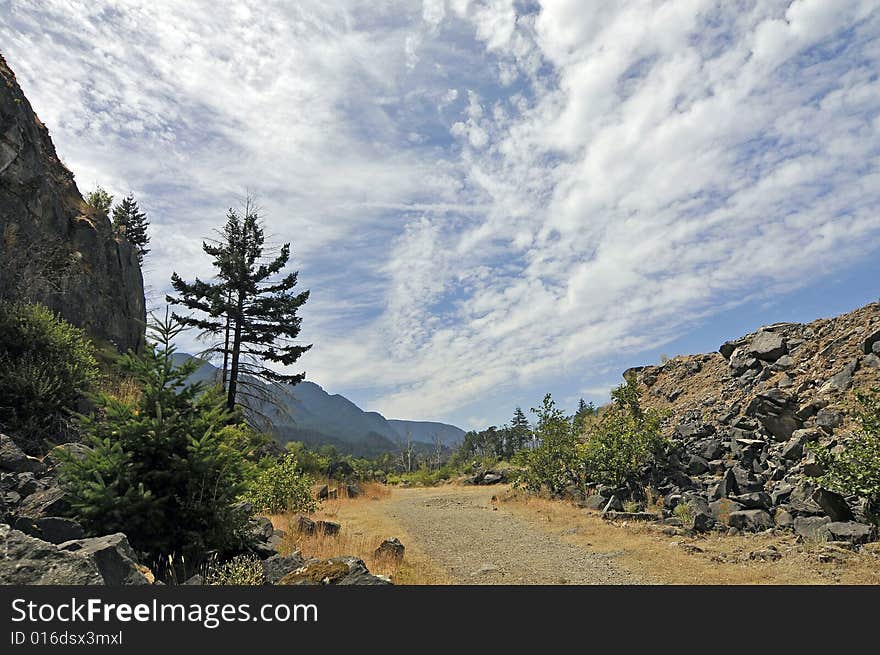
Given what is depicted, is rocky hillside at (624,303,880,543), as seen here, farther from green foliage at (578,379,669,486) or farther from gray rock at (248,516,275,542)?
gray rock at (248,516,275,542)

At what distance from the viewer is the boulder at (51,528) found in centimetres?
632

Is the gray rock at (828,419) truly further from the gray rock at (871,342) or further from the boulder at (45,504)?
the boulder at (45,504)

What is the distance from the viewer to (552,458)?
20.5 meters

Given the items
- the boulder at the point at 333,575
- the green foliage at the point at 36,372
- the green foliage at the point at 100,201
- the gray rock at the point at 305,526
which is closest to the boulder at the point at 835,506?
the boulder at the point at 333,575

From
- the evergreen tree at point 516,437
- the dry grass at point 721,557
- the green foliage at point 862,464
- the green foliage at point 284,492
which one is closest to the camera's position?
the dry grass at point 721,557

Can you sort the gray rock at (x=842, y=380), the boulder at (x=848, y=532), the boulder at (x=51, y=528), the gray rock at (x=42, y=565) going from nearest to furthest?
the gray rock at (x=42, y=565), the boulder at (x=51, y=528), the boulder at (x=848, y=532), the gray rock at (x=842, y=380)

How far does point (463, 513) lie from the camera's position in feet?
61.7

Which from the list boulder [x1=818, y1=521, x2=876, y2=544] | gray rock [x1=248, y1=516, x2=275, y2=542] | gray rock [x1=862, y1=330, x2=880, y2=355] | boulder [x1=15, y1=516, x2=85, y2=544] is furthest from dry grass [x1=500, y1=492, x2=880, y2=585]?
Result: boulder [x1=15, y1=516, x2=85, y2=544]

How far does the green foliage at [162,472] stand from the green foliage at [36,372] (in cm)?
319

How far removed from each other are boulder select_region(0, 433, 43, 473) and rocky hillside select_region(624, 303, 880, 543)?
46.1 feet

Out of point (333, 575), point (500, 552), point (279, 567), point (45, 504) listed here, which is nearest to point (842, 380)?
point (500, 552)
